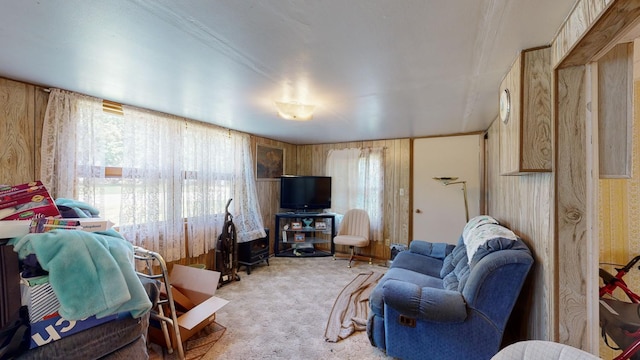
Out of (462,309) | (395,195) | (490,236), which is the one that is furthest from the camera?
(395,195)

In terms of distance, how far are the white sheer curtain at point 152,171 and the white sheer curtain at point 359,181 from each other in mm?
1633

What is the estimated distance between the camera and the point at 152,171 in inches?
108

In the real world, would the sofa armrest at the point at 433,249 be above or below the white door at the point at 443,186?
below

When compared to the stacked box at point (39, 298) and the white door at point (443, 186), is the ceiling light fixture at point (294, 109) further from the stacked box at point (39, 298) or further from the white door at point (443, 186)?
the white door at point (443, 186)

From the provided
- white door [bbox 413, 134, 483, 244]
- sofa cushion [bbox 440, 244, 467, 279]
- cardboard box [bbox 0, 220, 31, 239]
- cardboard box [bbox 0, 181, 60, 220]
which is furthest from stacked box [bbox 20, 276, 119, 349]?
white door [bbox 413, 134, 483, 244]

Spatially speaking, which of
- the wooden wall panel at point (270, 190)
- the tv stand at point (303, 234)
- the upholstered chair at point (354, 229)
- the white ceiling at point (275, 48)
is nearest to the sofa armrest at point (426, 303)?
the white ceiling at point (275, 48)

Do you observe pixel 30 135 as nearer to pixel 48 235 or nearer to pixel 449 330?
pixel 48 235

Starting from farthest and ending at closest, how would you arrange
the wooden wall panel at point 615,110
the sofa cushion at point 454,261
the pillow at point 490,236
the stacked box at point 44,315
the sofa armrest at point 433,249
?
1. the sofa armrest at point 433,249
2. the sofa cushion at point 454,261
3. the pillow at point 490,236
4. the wooden wall panel at point 615,110
5. the stacked box at point 44,315

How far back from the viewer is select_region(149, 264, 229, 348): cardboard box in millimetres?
1987

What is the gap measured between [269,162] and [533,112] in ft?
12.7

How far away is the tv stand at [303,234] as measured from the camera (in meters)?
4.57

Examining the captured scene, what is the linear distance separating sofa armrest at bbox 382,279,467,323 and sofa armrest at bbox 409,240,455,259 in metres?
1.45

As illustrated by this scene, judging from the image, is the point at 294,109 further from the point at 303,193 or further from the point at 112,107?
the point at 303,193

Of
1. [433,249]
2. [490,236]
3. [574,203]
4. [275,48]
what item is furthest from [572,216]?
[433,249]
